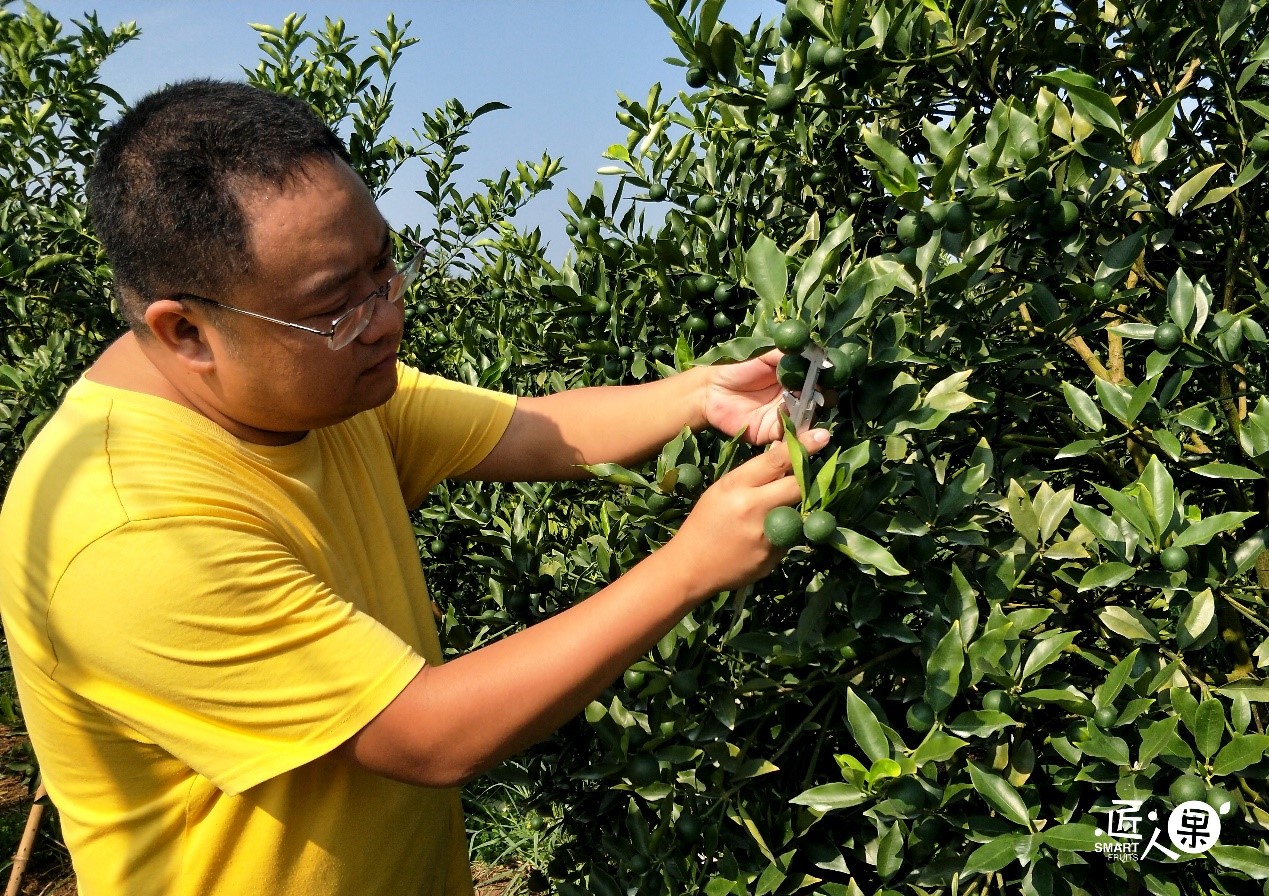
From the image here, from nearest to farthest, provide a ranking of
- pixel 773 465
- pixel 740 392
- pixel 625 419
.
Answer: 1. pixel 773 465
2. pixel 740 392
3. pixel 625 419

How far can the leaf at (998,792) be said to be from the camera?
4.75ft

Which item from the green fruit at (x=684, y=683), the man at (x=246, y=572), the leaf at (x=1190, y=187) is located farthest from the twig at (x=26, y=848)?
the leaf at (x=1190, y=187)

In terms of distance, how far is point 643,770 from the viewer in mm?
1710

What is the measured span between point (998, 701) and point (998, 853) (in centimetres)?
20

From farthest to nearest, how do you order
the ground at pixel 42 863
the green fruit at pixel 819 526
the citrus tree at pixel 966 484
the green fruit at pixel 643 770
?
the ground at pixel 42 863, the green fruit at pixel 643 770, the citrus tree at pixel 966 484, the green fruit at pixel 819 526

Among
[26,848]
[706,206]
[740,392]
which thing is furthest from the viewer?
[26,848]

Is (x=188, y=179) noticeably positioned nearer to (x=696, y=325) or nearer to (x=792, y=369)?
(x=792, y=369)

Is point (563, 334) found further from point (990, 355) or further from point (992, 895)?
point (992, 895)

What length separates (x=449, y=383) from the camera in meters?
2.20

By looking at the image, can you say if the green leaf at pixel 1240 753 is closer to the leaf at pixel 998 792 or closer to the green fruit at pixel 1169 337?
the leaf at pixel 998 792

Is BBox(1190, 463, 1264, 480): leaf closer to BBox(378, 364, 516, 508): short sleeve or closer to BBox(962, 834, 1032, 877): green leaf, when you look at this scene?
BBox(962, 834, 1032, 877): green leaf

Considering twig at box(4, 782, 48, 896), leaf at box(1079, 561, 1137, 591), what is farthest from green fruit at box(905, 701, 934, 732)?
twig at box(4, 782, 48, 896)

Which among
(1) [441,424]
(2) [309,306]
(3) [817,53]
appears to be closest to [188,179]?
(2) [309,306]

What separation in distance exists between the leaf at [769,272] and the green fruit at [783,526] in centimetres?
31
